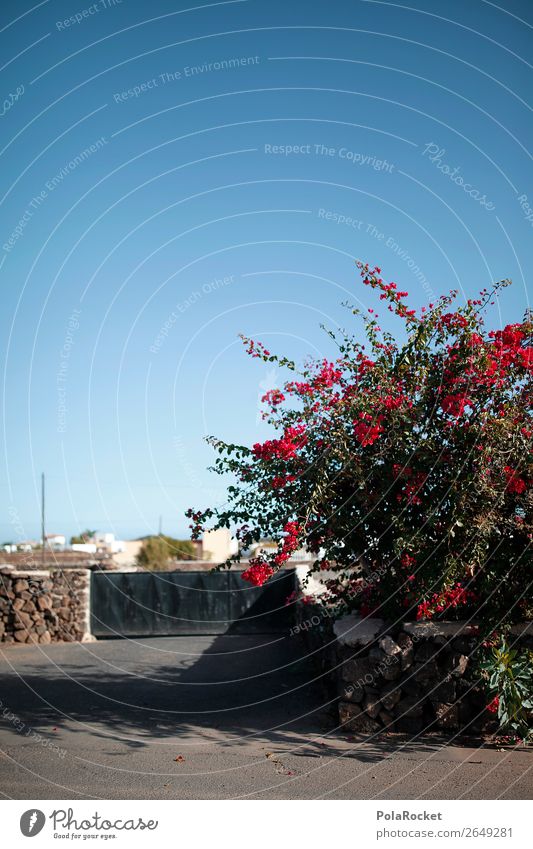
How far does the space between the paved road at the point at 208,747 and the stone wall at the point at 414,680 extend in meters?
0.36

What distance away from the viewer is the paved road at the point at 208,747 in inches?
249

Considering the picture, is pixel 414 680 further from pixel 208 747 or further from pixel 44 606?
pixel 44 606

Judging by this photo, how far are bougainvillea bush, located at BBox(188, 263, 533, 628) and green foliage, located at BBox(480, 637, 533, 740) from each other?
1.95ft

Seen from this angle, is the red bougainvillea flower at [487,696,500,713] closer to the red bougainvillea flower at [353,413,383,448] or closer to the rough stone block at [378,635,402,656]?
the rough stone block at [378,635,402,656]

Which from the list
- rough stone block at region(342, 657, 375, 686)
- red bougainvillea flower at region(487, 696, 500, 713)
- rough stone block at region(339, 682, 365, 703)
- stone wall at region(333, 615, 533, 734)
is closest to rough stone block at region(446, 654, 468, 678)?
stone wall at region(333, 615, 533, 734)

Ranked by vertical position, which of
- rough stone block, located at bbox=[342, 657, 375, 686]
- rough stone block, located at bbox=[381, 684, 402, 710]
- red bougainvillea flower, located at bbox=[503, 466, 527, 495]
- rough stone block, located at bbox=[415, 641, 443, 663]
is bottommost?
rough stone block, located at bbox=[381, 684, 402, 710]

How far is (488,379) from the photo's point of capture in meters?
8.03

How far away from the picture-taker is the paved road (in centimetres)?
633

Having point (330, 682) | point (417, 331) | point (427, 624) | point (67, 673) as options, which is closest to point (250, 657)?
point (67, 673)

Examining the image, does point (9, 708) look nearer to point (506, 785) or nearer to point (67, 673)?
point (67, 673)

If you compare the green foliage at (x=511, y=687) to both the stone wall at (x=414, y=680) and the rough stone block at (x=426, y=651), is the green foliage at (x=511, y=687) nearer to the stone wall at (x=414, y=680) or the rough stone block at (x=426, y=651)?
the stone wall at (x=414, y=680)

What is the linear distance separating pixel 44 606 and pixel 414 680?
11.7 meters

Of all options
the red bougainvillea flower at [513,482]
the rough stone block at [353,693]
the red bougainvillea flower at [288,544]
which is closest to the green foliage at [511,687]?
the rough stone block at [353,693]

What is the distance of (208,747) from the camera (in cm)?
779
